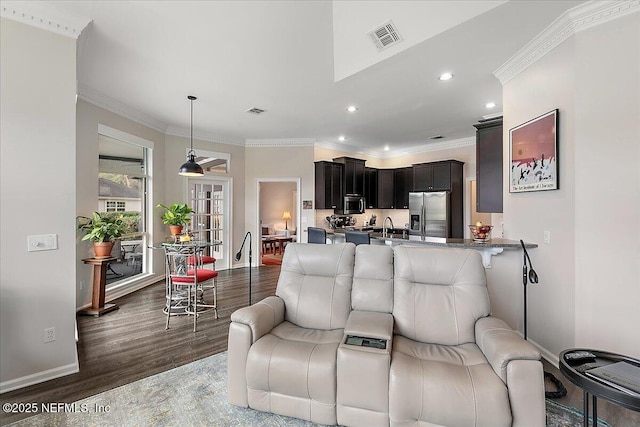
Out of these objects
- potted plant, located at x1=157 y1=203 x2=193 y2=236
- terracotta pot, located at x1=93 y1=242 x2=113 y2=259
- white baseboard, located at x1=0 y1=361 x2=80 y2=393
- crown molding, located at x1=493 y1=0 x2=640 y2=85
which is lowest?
white baseboard, located at x1=0 y1=361 x2=80 y2=393

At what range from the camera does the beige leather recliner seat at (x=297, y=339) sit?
1858 mm

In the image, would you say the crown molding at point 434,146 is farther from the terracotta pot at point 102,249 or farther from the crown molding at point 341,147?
the terracotta pot at point 102,249

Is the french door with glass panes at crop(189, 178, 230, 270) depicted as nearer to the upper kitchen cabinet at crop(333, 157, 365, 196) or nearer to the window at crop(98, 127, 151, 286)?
the window at crop(98, 127, 151, 286)

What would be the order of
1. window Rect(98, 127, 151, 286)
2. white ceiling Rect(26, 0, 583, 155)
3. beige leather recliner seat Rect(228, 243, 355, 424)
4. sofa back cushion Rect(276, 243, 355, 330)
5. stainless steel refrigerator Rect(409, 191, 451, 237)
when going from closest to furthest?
beige leather recliner seat Rect(228, 243, 355, 424)
sofa back cushion Rect(276, 243, 355, 330)
white ceiling Rect(26, 0, 583, 155)
window Rect(98, 127, 151, 286)
stainless steel refrigerator Rect(409, 191, 451, 237)

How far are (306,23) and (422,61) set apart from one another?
4.19ft

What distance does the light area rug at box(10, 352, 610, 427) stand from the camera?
1.95 m

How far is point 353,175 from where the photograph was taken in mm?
7398

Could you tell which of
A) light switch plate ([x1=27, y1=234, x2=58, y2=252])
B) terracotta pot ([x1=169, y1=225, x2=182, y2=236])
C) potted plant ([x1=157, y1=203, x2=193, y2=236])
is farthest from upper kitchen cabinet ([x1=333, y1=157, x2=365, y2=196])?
light switch plate ([x1=27, y1=234, x2=58, y2=252])

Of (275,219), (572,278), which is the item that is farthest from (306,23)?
(275,219)

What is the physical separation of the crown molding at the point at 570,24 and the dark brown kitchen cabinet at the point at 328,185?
4.29m

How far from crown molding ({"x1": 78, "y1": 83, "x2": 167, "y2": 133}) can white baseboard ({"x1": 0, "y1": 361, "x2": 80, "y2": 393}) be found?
336 centimetres

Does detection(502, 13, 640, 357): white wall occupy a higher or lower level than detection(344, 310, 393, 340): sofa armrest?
higher

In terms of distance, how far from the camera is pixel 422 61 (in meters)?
3.13

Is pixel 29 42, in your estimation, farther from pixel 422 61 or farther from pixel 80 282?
pixel 422 61
